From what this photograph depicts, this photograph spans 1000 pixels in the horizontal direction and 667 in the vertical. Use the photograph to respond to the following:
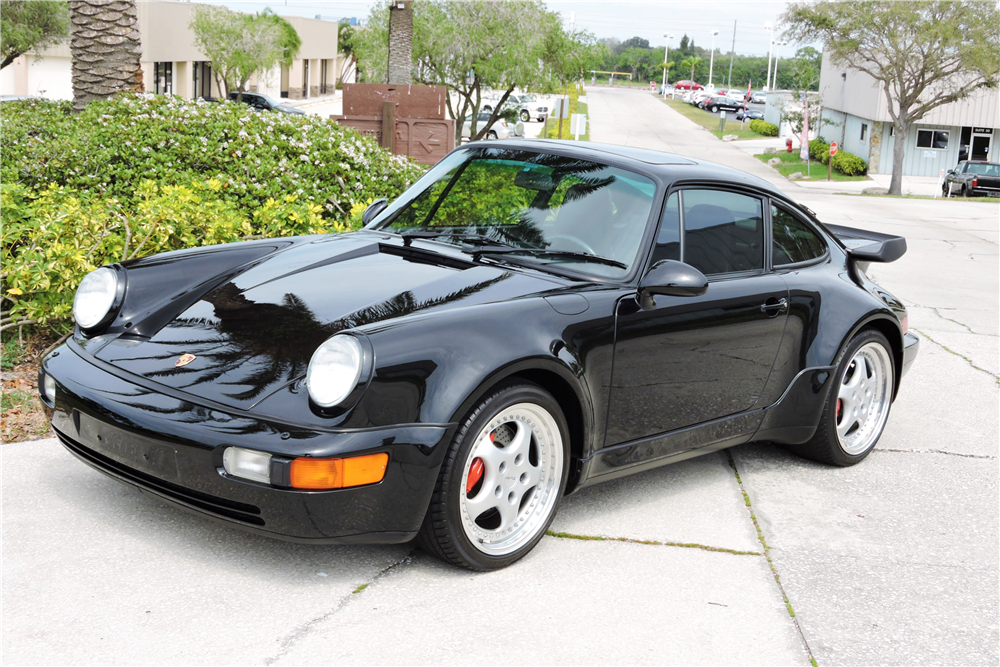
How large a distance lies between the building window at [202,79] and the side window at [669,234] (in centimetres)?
5127

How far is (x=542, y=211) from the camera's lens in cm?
429

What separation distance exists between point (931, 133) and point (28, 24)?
36.1 m

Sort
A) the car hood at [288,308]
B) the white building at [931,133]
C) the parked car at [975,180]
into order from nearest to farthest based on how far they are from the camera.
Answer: the car hood at [288,308], the parked car at [975,180], the white building at [931,133]

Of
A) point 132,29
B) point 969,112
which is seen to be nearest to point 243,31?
point 969,112

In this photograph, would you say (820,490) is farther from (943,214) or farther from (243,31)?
(243,31)

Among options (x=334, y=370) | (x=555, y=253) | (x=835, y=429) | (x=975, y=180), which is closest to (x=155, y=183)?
(x=555, y=253)

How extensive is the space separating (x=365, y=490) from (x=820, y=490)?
263cm

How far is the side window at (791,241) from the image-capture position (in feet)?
15.7

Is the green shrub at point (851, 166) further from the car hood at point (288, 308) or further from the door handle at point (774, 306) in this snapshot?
the car hood at point (288, 308)

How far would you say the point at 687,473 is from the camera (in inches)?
193

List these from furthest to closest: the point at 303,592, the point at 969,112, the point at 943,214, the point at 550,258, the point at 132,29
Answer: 1. the point at 969,112
2. the point at 943,214
3. the point at 132,29
4. the point at 550,258
5. the point at 303,592

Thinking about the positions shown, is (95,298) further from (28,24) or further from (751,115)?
(751,115)

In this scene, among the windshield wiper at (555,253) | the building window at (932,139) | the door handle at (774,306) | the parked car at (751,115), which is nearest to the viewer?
the windshield wiper at (555,253)

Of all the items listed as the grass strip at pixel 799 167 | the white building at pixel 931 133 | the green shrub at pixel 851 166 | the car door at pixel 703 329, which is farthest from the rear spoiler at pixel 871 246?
the green shrub at pixel 851 166
